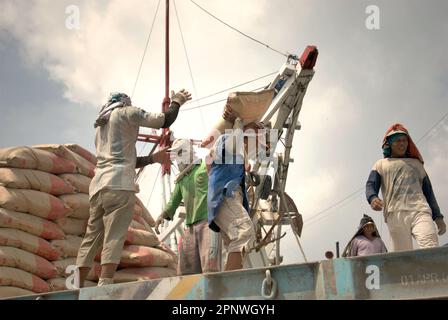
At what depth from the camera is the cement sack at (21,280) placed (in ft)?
13.9

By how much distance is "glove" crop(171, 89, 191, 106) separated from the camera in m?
3.59

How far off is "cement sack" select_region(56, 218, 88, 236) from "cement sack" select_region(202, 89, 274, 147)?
214cm

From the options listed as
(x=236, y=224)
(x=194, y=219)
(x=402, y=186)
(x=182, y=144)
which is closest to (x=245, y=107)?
(x=236, y=224)

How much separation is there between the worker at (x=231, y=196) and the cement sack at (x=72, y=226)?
2.24 m

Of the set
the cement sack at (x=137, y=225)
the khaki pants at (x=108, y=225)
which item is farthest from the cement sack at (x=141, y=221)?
the khaki pants at (x=108, y=225)

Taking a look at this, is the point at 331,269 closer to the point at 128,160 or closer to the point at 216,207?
the point at 216,207

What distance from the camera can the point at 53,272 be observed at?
4633mm

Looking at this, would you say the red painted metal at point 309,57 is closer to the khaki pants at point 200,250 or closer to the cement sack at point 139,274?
the cement sack at point 139,274

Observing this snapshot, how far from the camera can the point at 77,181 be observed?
5121 millimetres

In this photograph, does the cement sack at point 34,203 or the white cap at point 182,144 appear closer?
the white cap at point 182,144

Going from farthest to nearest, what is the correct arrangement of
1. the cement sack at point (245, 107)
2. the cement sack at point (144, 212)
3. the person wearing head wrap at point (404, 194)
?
the cement sack at point (144, 212)
the person wearing head wrap at point (404, 194)
the cement sack at point (245, 107)

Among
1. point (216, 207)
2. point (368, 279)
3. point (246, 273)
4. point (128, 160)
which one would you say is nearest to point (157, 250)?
point (128, 160)

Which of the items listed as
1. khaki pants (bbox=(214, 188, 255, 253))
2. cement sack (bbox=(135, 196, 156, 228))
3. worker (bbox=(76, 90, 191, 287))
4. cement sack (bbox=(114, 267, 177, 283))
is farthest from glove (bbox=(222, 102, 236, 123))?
cement sack (bbox=(135, 196, 156, 228))

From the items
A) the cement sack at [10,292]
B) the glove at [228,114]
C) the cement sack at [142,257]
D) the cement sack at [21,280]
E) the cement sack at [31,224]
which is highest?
the glove at [228,114]
